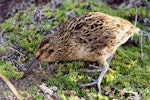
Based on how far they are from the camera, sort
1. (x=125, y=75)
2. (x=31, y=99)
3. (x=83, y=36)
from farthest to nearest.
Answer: (x=125, y=75) → (x=83, y=36) → (x=31, y=99)

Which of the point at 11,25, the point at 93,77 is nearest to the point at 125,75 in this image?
the point at 93,77

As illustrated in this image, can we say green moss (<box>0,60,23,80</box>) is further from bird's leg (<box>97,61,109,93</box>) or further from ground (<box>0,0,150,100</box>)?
bird's leg (<box>97,61,109,93</box>)

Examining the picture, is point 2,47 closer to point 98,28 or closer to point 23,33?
point 23,33

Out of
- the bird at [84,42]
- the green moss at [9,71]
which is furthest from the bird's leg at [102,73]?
the green moss at [9,71]

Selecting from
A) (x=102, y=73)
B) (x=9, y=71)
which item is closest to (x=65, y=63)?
(x=102, y=73)

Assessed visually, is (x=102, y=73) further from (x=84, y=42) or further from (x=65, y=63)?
(x=65, y=63)

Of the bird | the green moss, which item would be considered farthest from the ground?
the bird

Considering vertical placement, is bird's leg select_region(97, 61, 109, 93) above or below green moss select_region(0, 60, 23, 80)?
below

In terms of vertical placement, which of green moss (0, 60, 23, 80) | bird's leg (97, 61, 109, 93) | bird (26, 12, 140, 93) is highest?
bird (26, 12, 140, 93)
